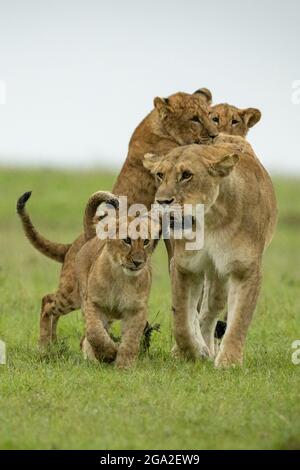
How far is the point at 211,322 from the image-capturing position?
7.96 m

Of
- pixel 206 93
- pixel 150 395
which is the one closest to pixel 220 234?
pixel 150 395

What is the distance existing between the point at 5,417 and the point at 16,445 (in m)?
0.51

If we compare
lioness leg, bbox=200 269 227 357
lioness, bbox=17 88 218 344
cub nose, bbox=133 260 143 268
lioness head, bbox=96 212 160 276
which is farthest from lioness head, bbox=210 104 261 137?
cub nose, bbox=133 260 143 268

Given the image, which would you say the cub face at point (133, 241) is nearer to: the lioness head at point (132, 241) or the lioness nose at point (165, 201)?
the lioness head at point (132, 241)

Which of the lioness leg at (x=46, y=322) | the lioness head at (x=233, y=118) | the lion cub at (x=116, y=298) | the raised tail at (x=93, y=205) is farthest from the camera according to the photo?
the lioness head at (x=233, y=118)

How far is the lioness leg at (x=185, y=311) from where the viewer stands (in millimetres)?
7465

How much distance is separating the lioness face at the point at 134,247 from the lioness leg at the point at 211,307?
0.59 meters

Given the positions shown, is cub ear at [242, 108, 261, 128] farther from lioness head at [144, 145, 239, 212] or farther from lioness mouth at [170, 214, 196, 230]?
lioness mouth at [170, 214, 196, 230]

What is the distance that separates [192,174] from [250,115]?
1.96m

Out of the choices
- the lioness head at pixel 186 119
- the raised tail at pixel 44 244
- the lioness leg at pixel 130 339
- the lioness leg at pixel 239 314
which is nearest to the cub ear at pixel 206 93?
the lioness head at pixel 186 119

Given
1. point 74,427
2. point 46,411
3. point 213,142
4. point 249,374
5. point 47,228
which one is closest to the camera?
point 74,427

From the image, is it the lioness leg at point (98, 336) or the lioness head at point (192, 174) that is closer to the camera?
the lioness head at point (192, 174)
